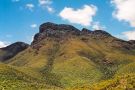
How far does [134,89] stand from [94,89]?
→ 21.5 metres

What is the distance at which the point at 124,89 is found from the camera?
120 meters

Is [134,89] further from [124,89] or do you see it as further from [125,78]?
[125,78]

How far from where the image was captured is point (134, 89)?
118812 millimetres

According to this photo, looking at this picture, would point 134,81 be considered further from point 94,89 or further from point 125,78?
point 94,89

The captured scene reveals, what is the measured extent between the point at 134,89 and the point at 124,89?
3.40 meters

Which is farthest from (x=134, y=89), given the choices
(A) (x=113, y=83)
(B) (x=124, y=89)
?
(A) (x=113, y=83)

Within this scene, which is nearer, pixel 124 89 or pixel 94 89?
pixel 124 89

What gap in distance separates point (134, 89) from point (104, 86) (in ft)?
56.8

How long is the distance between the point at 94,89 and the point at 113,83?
9.35 metres

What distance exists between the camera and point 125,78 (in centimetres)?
13175

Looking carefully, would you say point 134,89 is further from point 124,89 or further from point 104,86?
point 104,86

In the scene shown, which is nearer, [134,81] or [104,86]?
[134,81]

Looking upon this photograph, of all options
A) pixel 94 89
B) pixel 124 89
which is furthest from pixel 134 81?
pixel 94 89

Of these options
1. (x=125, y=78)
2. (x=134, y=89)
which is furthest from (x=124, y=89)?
(x=125, y=78)
